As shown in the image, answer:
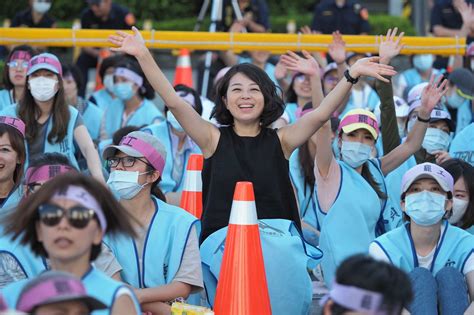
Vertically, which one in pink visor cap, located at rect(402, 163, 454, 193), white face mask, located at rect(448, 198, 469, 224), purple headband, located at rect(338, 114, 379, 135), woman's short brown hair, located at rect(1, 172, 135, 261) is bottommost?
white face mask, located at rect(448, 198, 469, 224)

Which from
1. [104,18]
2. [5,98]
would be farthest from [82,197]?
[104,18]

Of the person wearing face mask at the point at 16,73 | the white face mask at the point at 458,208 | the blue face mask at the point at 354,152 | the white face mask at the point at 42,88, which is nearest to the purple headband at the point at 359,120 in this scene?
the blue face mask at the point at 354,152

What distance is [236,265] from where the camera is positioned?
6516 mm

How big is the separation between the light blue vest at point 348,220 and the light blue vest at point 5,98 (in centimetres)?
349

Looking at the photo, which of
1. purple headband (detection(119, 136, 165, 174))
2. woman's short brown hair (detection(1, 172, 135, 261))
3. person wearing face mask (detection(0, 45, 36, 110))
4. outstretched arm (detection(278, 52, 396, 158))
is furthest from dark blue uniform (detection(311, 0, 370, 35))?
woman's short brown hair (detection(1, 172, 135, 261))

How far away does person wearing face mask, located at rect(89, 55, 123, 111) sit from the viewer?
11.8 meters

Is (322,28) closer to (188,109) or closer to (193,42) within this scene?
(193,42)

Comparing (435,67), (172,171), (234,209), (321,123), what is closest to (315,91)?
(321,123)

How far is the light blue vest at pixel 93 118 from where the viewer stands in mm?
10867

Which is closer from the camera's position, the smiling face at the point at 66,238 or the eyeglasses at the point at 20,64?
the smiling face at the point at 66,238

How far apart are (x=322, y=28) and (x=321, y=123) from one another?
7.72 m

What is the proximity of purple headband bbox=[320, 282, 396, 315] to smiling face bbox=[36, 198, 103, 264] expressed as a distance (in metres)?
1.05

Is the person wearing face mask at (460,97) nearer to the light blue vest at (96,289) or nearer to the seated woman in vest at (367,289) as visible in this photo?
the seated woman in vest at (367,289)

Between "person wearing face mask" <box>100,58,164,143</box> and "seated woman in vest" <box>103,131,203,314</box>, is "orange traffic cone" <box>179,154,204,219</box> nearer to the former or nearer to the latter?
"seated woman in vest" <box>103,131,203,314</box>
